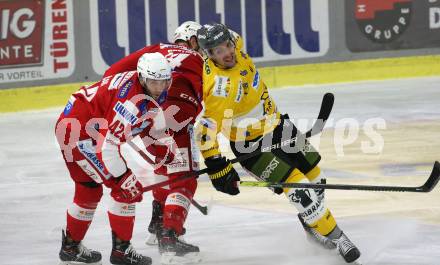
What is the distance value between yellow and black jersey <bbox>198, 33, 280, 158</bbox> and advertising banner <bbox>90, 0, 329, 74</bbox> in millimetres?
5332

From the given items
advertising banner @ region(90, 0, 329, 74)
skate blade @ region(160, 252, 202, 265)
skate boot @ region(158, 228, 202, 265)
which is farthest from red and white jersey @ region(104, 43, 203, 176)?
advertising banner @ region(90, 0, 329, 74)

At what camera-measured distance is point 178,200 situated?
238 inches

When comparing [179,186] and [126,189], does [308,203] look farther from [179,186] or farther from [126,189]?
[126,189]

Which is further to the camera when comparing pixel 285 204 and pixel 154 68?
pixel 285 204

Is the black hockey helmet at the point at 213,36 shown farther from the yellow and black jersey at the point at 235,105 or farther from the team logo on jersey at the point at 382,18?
the team logo on jersey at the point at 382,18

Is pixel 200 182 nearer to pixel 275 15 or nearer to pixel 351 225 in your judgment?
pixel 351 225

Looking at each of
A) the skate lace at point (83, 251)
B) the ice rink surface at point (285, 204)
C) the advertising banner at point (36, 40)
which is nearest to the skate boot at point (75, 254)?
the skate lace at point (83, 251)

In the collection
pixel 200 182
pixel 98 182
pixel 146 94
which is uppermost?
pixel 146 94

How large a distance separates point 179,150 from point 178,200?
12.6 inches

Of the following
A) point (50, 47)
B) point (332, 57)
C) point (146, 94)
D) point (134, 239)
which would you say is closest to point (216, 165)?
point (146, 94)

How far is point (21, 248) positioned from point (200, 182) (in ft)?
6.55

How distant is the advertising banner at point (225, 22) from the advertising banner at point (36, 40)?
30 centimetres

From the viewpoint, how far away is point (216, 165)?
18.7 feet

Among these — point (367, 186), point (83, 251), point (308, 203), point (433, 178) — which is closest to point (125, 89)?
point (83, 251)
